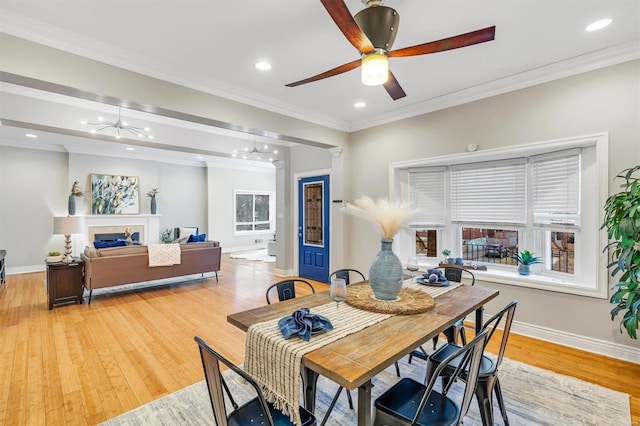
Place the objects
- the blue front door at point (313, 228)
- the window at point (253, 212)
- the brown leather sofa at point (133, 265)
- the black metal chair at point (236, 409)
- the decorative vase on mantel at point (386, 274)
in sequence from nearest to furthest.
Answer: the black metal chair at point (236, 409), the decorative vase on mantel at point (386, 274), the brown leather sofa at point (133, 265), the blue front door at point (313, 228), the window at point (253, 212)

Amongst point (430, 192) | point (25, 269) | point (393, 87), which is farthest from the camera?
point (25, 269)

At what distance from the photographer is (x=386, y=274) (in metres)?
2.00

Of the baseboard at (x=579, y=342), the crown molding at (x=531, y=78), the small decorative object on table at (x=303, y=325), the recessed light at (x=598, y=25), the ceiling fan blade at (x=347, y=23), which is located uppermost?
the recessed light at (x=598, y=25)

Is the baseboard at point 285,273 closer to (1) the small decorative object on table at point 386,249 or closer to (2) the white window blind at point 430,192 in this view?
(2) the white window blind at point 430,192

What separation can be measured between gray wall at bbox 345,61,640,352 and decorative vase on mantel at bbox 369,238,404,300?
231cm

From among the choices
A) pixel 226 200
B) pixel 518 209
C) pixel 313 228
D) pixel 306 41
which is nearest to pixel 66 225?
pixel 313 228

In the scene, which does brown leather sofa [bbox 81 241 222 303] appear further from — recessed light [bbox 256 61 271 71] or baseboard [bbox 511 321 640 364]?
baseboard [bbox 511 321 640 364]

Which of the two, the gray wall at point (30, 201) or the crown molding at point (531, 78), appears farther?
the gray wall at point (30, 201)

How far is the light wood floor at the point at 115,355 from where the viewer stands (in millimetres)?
2277

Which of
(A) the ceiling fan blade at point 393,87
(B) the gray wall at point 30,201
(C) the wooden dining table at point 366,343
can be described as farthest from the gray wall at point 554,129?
(B) the gray wall at point 30,201

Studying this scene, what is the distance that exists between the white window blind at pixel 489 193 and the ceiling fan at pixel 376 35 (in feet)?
7.79

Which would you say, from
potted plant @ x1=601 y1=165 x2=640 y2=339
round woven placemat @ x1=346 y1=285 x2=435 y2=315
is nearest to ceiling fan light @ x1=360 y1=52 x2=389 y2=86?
round woven placemat @ x1=346 y1=285 x2=435 y2=315

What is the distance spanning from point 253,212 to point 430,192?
7.49m

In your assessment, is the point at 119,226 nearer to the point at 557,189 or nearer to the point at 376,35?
the point at 376,35
